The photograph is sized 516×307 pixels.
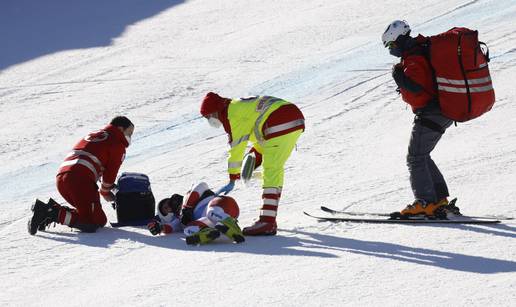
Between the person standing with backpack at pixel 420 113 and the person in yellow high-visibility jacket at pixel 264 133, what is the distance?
0.89m

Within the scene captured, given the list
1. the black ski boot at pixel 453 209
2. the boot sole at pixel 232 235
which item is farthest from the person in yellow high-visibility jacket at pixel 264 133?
the black ski boot at pixel 453 209

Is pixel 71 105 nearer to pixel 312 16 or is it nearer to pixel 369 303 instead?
pixel 312 16

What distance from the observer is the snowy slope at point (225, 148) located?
228 inches

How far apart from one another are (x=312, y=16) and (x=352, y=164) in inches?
354

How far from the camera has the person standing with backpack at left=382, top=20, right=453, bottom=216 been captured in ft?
22.5

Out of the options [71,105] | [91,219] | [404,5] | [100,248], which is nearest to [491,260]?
[100,248]

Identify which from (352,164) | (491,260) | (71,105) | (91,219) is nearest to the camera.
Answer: (491,260)

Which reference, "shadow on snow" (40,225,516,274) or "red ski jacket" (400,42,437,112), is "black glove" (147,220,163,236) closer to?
"shadow on snow" (40,225,516,274)

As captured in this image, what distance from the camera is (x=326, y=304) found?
5.22 metres

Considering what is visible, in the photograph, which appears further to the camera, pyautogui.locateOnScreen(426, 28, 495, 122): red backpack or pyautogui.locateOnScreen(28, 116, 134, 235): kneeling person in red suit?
pyautogui.locateOnScreen(28, 116, 134, 235): kneeling person in red suit

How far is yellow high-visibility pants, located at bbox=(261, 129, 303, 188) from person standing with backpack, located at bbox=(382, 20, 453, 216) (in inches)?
37.1

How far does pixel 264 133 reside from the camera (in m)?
7.21

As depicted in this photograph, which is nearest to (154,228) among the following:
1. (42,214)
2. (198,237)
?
(198,237)

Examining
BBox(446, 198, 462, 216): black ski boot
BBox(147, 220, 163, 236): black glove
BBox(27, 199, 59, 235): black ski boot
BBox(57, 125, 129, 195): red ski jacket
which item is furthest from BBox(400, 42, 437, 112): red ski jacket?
BBox(27, 199, 59, 235): black ski boot
